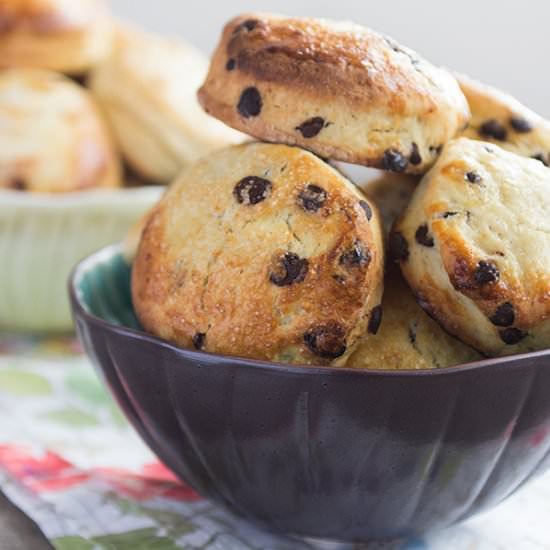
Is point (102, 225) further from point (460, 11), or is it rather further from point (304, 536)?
point (460, 11)

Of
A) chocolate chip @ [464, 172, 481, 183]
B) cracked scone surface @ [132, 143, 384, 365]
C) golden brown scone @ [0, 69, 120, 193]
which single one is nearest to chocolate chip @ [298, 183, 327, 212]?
cracked scone surface @ [132, 143, 384, 365]

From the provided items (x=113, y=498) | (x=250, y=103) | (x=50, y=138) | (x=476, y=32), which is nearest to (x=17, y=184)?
(x=50, y=138)

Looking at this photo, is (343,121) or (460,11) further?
(460,11)

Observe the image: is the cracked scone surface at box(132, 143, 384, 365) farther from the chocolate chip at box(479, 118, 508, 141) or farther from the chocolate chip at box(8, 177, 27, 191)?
the chocolate chip at box(8, 177, 27, 191)

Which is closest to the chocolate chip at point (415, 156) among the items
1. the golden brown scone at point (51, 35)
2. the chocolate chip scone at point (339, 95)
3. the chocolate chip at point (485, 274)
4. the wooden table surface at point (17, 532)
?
the chocolate chip scone at point (339, 95)

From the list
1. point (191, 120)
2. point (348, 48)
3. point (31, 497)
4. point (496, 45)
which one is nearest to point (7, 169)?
point (191, 120)

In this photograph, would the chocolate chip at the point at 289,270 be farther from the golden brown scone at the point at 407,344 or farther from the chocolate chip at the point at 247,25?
the chocolate chip at the point at 247,25

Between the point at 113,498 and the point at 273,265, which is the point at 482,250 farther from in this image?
the point at 113,498
